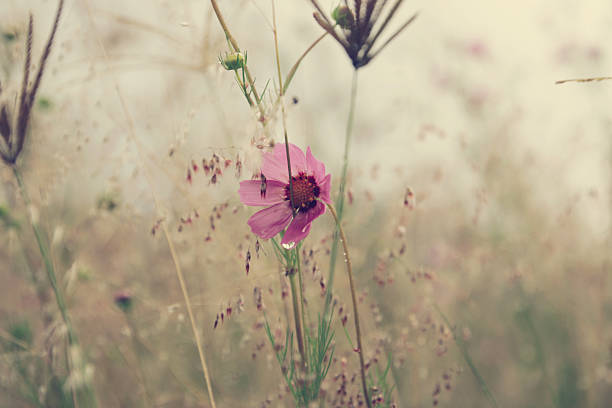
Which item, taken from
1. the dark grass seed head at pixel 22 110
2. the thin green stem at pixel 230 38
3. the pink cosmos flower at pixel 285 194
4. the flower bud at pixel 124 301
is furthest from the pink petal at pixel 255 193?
the flower bud at pixel 124 301

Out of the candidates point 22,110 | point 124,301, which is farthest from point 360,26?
point 124,301

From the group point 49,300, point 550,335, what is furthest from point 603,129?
point 49,300

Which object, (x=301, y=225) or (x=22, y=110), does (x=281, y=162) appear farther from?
(x=22, y=110)

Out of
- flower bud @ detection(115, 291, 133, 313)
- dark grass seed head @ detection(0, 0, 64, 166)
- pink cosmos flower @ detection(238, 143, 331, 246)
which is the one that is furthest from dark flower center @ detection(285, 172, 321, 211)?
flower bud @ detection(115, 291, 133, 313)

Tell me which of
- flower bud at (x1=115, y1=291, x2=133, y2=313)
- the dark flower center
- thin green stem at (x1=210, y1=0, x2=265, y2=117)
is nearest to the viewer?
thin green stem at (x1=210, y1=0, x2=265, y2=117)

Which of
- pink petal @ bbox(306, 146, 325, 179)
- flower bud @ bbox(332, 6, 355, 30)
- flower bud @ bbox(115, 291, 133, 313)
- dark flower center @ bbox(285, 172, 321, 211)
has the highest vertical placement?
flower bud @ bbox(332, 6, 355, 30)

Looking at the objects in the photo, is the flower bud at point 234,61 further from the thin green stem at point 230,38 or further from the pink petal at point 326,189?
the pink petal at point 326,189

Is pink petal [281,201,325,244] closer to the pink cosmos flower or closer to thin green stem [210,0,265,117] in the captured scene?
the pink cosmos flower
